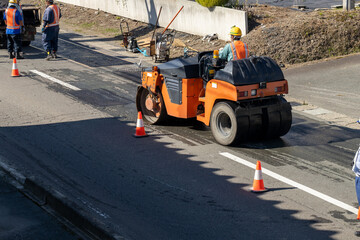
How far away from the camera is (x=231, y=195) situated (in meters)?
9.52

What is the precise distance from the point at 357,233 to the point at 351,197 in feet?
4.86

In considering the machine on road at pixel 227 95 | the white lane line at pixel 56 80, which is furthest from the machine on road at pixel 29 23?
the machine on road at pixel 227 95

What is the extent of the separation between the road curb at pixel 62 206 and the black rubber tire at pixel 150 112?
13.4ft

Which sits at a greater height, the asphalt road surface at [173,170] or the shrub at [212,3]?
the shrub at [212,3]

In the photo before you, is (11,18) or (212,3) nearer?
(11,18)

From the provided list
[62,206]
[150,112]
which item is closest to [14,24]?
[150,112]

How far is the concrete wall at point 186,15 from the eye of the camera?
22.1 metres

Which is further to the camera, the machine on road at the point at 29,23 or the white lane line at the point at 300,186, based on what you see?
the machine on road at the point at 29,23

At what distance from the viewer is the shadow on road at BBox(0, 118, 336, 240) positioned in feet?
27.4

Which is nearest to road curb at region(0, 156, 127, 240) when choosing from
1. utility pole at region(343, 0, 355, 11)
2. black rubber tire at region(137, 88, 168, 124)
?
black rubber tire at region(137, 88, 168, 124)

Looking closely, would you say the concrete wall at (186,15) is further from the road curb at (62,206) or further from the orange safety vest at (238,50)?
the road curb at (62,206)

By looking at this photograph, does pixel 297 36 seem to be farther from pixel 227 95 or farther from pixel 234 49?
pixel 227 95

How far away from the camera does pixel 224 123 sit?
1216cm

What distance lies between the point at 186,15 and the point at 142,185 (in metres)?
15.2
